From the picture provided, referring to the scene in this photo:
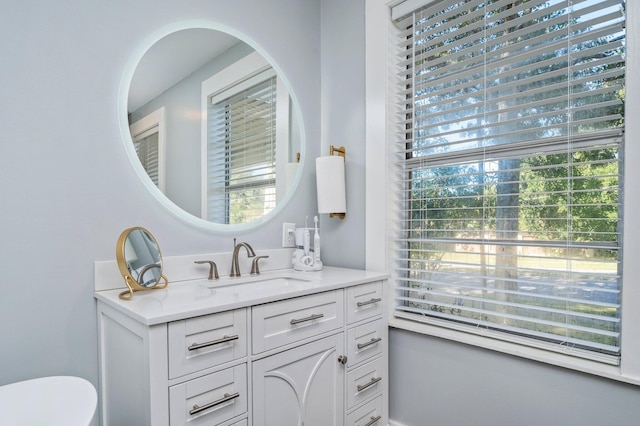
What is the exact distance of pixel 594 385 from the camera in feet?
4.00

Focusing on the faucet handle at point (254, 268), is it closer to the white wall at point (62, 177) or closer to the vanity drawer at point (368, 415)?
the white wall at point (62, 177)

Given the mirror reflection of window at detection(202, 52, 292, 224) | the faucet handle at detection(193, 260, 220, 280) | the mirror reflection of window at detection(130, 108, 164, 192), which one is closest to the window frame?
the mirror reflection of window at detection(202, 52, 292, 224)

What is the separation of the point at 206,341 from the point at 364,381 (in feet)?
2.79

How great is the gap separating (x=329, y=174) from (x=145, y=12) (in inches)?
42.9

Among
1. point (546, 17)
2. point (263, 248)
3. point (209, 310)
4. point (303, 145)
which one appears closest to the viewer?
point (209, 310)

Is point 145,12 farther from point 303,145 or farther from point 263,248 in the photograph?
point 263,248

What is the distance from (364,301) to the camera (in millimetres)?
1598

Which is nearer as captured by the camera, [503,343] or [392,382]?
[503,343]

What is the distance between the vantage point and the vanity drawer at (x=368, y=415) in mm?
1526

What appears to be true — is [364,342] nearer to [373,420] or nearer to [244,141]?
[373,420]

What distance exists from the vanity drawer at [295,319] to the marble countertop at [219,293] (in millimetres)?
30

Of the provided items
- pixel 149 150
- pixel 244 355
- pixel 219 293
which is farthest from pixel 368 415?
pixel 149 150

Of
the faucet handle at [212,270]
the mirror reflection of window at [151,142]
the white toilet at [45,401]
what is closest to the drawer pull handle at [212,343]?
the white toilet at [45,401]

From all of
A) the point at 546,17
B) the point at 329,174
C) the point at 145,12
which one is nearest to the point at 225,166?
the point at 329,174
